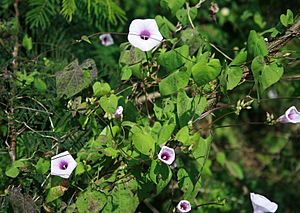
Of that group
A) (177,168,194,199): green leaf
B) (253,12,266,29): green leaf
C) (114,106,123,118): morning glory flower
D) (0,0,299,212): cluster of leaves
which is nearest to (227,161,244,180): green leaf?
(253,12,266,29): green leaf

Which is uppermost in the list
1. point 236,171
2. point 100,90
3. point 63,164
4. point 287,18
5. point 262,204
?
point 287,18

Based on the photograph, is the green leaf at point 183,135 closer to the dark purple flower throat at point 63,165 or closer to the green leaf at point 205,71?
the green leaf at point 205,71

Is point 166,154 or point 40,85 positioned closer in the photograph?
point 166,154

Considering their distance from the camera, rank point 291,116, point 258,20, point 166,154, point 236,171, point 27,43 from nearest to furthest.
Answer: point 166,154, point 291,116, point 27,43, point 258,20, point 236,171

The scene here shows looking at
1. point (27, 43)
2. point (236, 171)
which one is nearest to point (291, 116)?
point (27, 43)

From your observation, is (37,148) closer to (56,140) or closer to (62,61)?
(56,140)

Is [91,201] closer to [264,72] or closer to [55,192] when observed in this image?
[55,192]

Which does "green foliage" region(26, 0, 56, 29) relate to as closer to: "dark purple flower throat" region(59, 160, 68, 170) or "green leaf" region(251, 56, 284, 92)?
"dark purple flower throat" region(59, 160, 68, 170)

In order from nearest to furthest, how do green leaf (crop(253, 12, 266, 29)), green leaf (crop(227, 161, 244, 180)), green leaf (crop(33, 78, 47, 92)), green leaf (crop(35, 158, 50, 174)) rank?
green leaf (crop(35, 158, 50, 174)) < green leaf (crop(33, 78, 47, 92)) < green leaf (crop(253, 12, 266, 29)) < green leaf (crop(227, 161, 244, 180))
